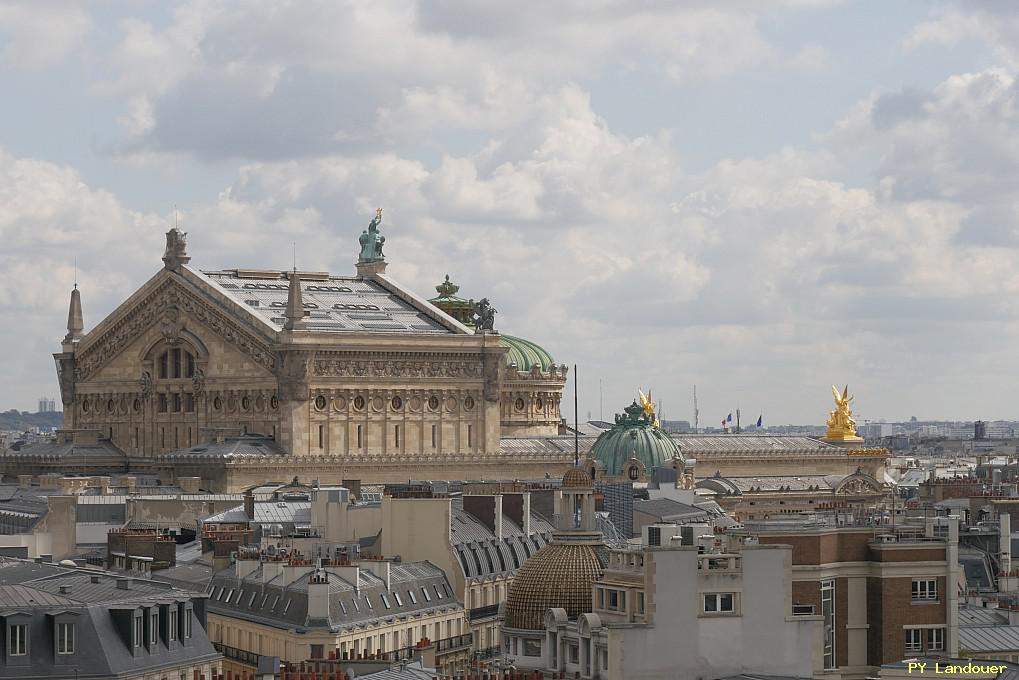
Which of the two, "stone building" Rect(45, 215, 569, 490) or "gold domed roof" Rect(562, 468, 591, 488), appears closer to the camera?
"gold domed roof" Rect(562, 468, 591, 488)

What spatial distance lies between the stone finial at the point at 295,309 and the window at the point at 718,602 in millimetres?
112697

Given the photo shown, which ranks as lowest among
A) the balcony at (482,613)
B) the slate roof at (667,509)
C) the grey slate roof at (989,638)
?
the balcony at (482,613)

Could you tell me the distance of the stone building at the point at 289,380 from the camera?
16838 centimetres

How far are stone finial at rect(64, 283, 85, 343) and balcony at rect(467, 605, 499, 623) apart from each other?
9438cm

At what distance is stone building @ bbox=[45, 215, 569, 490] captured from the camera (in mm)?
168375

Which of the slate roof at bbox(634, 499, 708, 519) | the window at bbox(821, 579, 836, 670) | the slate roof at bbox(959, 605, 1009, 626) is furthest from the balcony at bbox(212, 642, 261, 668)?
the slate roof at bbox(634, 499, 708, 519)

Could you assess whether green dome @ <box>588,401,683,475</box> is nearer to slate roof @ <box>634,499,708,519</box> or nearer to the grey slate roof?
slate roof @ <box>634,499,708,519</box>

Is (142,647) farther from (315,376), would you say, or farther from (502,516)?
(315,376)

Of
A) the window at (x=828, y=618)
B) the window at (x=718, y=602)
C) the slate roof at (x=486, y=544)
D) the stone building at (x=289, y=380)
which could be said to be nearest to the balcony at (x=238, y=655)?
the slate roof at (x=486, y=544)

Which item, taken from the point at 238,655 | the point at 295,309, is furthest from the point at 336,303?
the point at 238,655

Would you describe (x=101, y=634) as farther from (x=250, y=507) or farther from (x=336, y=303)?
(x=336, y=303)

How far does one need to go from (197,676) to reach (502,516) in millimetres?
42206

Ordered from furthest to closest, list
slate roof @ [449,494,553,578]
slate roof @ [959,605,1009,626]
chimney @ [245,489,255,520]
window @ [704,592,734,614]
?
chimney @ [245,489,255,520]
slate roof @ [449,494,553,578]
slate roof @ [959,605,1009,626]
window @ [704,592,734,614]

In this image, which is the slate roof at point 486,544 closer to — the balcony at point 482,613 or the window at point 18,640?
the balcony at point 482,613
